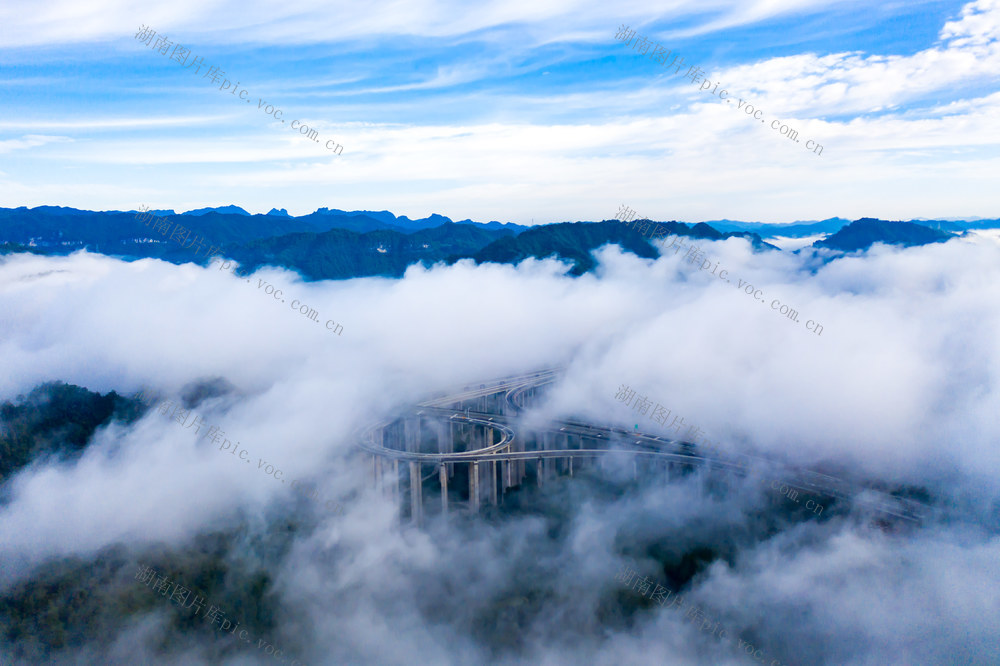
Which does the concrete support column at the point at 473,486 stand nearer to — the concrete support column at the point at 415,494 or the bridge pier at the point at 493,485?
the bridge pier at the point at 493,485

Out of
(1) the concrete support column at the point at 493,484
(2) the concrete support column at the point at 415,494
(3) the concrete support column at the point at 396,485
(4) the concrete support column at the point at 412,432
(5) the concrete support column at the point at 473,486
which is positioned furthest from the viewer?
(4) the concrete support column at the point at 412,432

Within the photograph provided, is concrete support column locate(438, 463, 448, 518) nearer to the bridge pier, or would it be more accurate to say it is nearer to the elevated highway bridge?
the elevated highway bridge

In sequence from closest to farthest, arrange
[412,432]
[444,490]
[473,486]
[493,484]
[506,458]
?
[444,490]
[473,486]
[493,484]
[506,458]
[412,432]

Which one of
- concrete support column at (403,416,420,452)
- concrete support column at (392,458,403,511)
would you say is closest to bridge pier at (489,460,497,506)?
concrete support column at (392,458,403,511)

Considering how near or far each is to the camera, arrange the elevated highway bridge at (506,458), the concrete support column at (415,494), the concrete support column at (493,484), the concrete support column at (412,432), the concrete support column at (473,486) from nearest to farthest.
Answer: the elevated highway bridge at (506,458), the concrete support column at (415,494), the concrete support column at (473,486), the concrete support column at (493,484), the concrete support column at (412,432)

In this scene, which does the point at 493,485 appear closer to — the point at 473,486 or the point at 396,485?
the point at 473,486

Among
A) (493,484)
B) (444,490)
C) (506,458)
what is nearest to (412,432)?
(444,490)

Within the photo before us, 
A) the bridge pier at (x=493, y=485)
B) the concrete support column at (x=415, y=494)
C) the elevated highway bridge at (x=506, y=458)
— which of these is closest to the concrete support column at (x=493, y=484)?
the bridge pier at (x=493, y=485)

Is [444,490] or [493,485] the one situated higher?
[444,490]

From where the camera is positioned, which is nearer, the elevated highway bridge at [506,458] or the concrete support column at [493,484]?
the elevated highway bridge at [506,458]

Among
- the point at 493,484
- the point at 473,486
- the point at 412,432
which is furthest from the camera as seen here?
the point at 412,432

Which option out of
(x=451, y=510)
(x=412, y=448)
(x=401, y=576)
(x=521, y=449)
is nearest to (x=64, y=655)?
(x=401, y=576)

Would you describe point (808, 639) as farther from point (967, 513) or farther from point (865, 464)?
point (865, 464)
